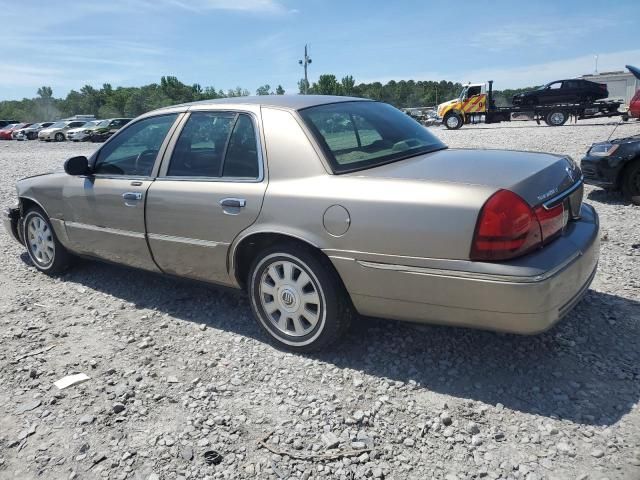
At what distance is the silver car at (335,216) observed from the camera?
2535 millimetres

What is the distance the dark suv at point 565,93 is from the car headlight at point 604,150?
71.0ft

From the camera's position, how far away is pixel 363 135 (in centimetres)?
348

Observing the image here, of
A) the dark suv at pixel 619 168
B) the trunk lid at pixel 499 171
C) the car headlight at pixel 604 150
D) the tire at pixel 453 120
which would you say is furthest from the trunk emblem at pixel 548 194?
the tire at pixel 453 120

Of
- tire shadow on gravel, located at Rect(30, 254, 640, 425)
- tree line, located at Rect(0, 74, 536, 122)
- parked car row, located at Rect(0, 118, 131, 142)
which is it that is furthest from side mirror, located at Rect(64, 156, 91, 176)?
tree line, located at Rect(0, 74, 536, 122)

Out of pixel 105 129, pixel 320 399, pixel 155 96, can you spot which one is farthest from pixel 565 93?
pixel 155 96

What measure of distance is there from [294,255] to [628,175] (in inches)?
217

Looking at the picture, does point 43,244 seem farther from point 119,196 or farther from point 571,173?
point 571,173

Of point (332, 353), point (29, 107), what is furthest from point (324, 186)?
point (29, 107)

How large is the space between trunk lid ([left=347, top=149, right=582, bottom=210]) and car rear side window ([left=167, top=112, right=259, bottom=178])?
2.68 ft

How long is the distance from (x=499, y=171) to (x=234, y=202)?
159 centimetres

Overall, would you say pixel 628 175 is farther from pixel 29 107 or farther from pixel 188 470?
pixel 29 107

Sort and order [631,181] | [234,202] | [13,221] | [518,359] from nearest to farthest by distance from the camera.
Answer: [518,359], [234,202], [13,221], [631,181]

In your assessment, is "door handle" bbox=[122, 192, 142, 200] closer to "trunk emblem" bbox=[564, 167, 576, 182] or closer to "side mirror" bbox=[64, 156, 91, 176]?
"side mirror" bbox=[64, 156, 91, 176]

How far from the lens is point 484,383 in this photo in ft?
9.35
